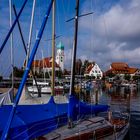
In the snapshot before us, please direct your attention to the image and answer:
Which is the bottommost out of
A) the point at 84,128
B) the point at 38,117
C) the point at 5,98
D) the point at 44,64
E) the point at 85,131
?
the point at 85,131

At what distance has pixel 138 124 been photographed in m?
32.7

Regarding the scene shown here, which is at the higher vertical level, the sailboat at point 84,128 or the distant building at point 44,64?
the distant building at point 44,64

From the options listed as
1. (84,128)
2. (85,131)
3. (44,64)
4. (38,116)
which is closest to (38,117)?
(38,116)

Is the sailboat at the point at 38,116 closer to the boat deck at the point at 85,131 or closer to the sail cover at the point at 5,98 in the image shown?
the boat deck at the point at 85,131

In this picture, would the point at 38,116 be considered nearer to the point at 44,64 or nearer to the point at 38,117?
the point at 38,117

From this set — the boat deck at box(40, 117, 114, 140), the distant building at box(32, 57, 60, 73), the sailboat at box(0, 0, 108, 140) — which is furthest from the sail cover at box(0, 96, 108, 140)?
the distant building at box(32, 57, 60, 73)

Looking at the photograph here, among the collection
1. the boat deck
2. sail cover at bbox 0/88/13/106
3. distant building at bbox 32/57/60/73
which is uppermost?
distant building at bbox 32/57/60/73

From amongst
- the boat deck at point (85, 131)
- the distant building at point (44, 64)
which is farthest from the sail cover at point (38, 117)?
the distant building at point (44, 64)

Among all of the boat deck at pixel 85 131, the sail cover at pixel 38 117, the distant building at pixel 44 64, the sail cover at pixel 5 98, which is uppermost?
the distant building at pixel 44 64

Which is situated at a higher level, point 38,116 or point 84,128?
point 38,116

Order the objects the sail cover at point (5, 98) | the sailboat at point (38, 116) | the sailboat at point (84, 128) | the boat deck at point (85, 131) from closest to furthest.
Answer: the sailboat at point (38, 116) < the boat deck at point (85, 131) < the sailboat at point (84, 128) < the sail cover at point (5, 98)

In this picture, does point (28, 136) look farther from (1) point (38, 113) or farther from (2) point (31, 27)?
(2) point (31, 27)

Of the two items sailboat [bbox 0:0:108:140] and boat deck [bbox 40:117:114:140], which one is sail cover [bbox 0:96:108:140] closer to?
sailboat [bbox 0:0:108:140]

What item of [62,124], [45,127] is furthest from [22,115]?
[62,124]
